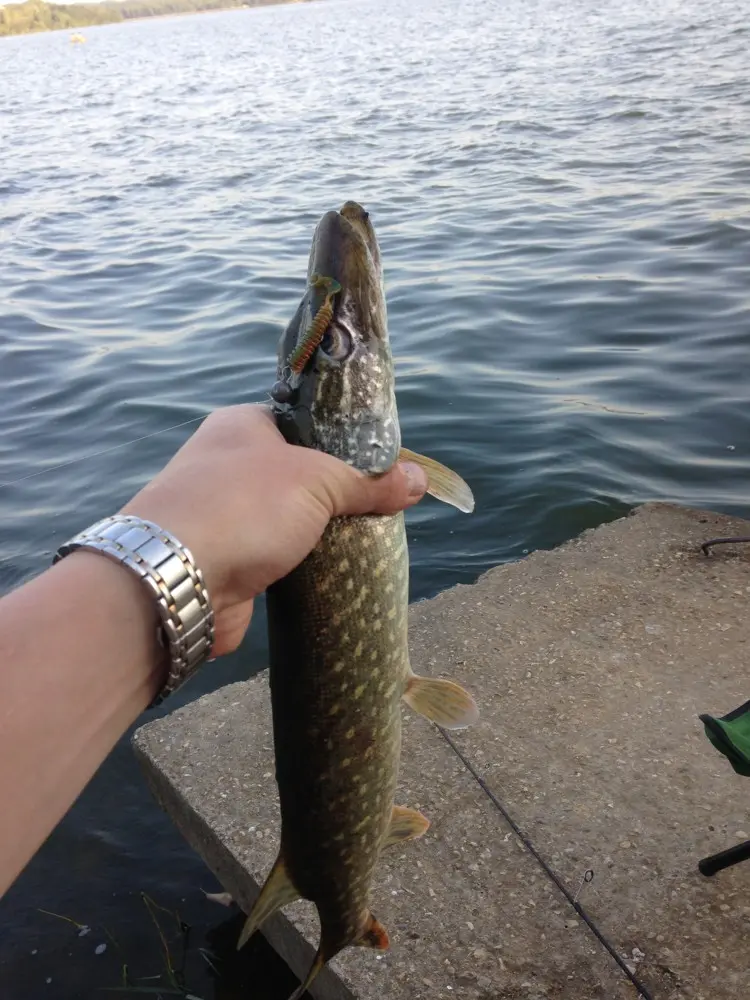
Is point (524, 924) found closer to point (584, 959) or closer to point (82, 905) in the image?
point (584, 959)

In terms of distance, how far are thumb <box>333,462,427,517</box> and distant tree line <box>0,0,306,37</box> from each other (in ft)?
425

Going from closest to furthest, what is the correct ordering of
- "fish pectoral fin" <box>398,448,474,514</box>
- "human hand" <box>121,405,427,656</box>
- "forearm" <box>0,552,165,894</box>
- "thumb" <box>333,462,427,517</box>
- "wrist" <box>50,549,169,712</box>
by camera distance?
"forearm" <box>0,552,165,894</box> < "wrist" <box>50,549,169,712</box> < "human hand" <box>121,405,427,656</box> < "thumb" <box>333,462,427,517</box> < "fish pectoral fin" <box>398,448,474,514</box>

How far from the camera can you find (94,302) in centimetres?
1113

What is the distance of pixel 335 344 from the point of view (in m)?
2.23

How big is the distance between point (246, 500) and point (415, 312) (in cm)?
774

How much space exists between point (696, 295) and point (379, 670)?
7927 millimetres

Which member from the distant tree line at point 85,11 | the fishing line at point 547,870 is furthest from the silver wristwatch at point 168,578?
the distant tree line at point 85,11

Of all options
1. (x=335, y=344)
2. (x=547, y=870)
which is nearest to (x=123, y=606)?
(x=335, y=344)

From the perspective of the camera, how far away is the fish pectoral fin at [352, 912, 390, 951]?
2.53 metres

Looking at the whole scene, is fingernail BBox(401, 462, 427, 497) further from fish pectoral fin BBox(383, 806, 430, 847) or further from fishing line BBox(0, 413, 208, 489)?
fishing line BBox(0, 413, 208, 489)

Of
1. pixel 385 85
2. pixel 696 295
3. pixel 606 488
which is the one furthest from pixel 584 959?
pixel 385 85

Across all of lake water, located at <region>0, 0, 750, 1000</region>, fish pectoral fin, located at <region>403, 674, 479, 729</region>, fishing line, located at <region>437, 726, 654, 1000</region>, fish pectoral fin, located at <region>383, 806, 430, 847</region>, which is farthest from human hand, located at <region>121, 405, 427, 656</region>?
lake water, located at <region>0, 0, 750, 1000</region>

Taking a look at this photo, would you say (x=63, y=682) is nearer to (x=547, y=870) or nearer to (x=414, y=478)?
(x=414, y=478)

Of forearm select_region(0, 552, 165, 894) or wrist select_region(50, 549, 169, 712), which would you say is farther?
wrist select_region(50, 549, 169, 712)
